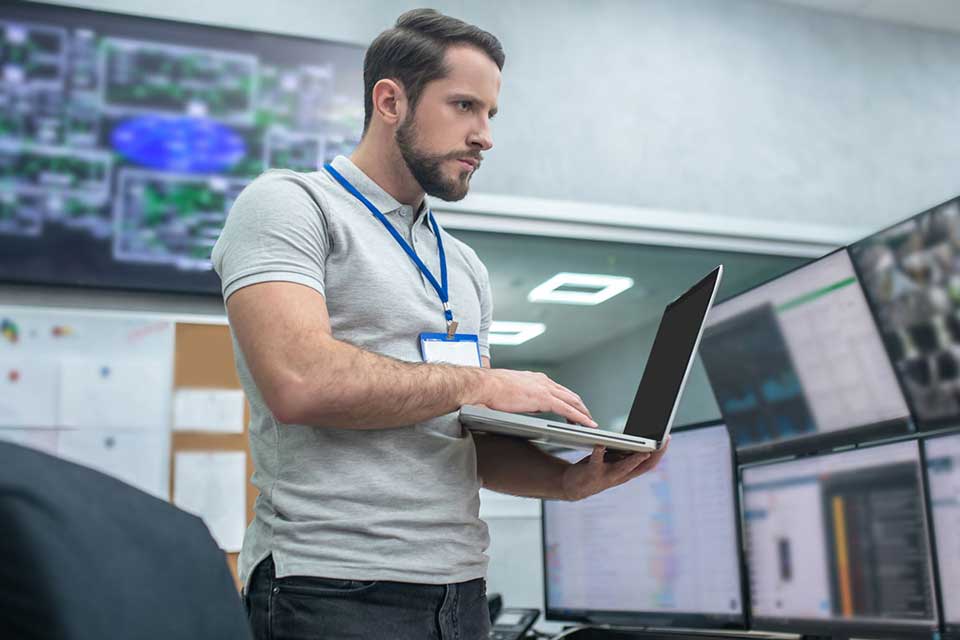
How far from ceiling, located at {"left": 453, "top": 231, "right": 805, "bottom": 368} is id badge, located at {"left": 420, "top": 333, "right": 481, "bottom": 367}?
1.60m

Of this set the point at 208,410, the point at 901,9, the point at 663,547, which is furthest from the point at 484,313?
the point at 901,9

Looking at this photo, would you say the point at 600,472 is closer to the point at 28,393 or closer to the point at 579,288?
the point at 28,393

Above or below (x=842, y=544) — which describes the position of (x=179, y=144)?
above

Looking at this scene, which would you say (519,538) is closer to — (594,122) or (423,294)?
(594,122)

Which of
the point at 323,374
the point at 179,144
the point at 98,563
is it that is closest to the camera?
the point at 98,563

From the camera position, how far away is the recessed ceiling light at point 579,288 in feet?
9.62

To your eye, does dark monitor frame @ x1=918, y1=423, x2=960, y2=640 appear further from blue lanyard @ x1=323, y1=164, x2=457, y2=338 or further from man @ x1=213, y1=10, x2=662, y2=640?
blue lanyard @ x1=323, y1=164, x2=457, y2=338

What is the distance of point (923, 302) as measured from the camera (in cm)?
137

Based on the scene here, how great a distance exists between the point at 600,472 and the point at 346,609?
0.36m

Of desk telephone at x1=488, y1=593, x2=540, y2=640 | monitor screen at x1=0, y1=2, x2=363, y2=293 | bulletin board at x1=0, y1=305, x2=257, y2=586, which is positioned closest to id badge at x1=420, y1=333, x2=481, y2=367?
desk telephone at x1=488, y1=593, x2=540, y2=640

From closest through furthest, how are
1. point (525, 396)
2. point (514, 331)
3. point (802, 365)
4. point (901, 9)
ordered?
point (525, 396) → point (802, 365) → point (514, 331) → point (901, 9)

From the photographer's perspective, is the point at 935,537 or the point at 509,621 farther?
the point at 509,621

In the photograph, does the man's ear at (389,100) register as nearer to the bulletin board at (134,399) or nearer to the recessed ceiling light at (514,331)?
the bulletin board at (134,399)

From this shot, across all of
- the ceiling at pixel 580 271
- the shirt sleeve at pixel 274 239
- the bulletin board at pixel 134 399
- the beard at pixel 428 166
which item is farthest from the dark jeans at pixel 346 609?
the ceiling at pixel 580 271
